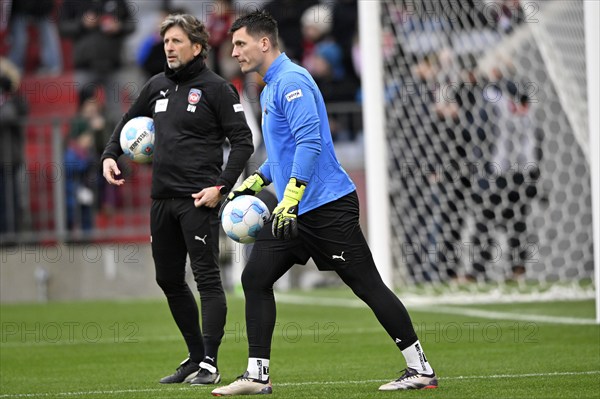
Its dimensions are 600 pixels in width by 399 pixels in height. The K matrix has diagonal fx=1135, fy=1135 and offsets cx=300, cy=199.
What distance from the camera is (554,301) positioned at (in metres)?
12.4

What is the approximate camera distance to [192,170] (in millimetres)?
6895

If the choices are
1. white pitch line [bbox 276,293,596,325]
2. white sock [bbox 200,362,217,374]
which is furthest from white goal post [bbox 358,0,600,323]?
white sock [bbox 200,362,217,374]

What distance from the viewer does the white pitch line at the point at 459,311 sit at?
10.2 metres

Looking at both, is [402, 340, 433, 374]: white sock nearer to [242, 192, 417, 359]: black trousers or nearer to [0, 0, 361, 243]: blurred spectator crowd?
[242, 192, 417, 359]: black trousers

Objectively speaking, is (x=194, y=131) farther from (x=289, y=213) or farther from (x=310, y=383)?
(x=310, y=383)

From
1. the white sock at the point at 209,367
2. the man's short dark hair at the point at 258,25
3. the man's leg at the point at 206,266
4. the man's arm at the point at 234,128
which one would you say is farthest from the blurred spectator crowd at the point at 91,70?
the man's short dark hair at the point at 258,25

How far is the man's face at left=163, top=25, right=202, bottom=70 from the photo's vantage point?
6.86 metres

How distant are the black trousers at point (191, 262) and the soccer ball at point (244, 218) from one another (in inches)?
29.8

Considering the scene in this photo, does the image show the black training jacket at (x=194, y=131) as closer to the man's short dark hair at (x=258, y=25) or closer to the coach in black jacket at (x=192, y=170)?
the coach in black jacket at (x=192, y=170)

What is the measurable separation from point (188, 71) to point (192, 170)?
0.61 metres

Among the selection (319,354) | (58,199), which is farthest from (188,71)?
(58,199)

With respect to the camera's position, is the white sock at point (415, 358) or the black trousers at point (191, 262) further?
the black trousers at point (191, 262)

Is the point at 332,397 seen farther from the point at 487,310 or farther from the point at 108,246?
the point at 108,246

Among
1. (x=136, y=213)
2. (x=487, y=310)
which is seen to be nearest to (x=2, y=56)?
(x=136, y=213)
